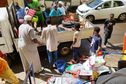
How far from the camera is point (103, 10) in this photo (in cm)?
1498

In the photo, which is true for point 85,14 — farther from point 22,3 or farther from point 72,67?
point 72,67

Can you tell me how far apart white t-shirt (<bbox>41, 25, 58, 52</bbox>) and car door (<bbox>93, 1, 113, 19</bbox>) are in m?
6.18

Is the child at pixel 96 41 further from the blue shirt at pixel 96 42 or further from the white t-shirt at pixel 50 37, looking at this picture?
the white t-shirt at pixel 50 37

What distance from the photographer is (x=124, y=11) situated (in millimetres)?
15430

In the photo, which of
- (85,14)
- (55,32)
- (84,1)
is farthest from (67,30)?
(84,1)

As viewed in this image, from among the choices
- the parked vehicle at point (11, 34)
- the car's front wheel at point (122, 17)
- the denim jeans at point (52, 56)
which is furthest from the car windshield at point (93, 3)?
the denim jeans at point (52, 56)

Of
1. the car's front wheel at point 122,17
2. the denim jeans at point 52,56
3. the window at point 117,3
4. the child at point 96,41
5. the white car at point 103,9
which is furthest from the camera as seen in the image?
the car's front wheel at point 122,17

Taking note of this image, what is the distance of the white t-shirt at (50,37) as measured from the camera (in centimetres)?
903

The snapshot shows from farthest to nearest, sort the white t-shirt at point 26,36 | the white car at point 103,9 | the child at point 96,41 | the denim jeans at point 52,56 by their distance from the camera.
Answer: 1. the white car at point 103,9
2. the denim jeans at point 52,56
3. the child at point 96,41
4. the white t-shirt at point 26,36

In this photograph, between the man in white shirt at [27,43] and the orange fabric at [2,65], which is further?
the man in white shirt at [27,43]

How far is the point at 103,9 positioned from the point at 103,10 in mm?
63

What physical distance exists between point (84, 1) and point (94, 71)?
10638 millimetres

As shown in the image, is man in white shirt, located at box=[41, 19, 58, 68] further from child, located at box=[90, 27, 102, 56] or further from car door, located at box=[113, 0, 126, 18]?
car door, located at box=[113, 0, 126, 18]

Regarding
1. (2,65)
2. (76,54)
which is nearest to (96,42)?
(76,54)
